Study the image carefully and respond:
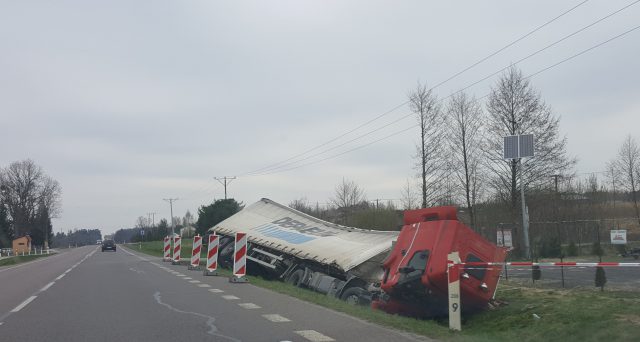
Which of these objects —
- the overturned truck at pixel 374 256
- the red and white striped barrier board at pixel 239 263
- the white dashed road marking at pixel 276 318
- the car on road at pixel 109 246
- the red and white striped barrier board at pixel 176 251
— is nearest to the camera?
the white dashed road marking at pixel 276 318

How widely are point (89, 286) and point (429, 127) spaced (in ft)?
81.4

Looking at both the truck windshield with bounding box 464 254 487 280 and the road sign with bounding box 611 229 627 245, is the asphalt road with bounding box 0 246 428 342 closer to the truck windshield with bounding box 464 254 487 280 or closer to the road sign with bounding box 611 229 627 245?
the truck windshield with bounding box 464 254 487 280

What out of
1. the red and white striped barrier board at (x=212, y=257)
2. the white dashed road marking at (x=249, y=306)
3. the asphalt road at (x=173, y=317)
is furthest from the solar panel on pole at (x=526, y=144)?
the white dashed road marking at (x=249, y=306)

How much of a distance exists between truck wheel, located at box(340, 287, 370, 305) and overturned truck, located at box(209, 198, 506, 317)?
28 mm

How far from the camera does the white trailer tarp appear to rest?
58.9ft

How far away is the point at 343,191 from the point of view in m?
58.1

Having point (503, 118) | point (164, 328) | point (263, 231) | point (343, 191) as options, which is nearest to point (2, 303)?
point (164, 328)

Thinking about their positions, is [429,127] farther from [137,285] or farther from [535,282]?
[137,285]

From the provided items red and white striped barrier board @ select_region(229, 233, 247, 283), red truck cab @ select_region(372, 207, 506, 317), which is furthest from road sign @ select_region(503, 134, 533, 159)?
red truck cab @ select_region(372, 207, 506, 317)

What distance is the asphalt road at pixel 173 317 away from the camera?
30.0 ft

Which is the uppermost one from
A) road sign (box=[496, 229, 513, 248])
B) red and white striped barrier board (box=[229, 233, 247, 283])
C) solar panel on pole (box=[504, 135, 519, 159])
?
solar panel on pole (box=[504, 135, 519, 159])

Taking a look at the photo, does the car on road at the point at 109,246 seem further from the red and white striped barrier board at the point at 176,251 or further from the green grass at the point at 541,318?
the green grass at the point at 541,318

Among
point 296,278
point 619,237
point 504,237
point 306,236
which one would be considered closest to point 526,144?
point 504,237

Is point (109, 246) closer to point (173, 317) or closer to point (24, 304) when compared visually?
point (24, 304)
